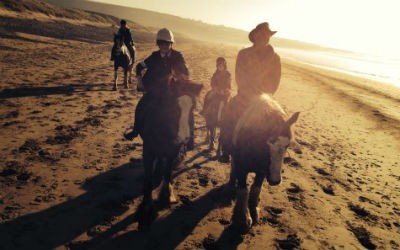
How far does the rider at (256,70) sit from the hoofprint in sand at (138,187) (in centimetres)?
158

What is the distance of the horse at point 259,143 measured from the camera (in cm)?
387

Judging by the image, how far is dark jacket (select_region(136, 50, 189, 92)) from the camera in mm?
4305

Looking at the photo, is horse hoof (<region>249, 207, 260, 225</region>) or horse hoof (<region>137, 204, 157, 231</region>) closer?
horse hoof (<region>137, 204, 157, 231</region>)

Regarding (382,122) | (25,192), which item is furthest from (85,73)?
(382,122)

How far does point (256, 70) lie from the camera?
16.2ft

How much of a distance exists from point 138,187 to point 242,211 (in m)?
1.98

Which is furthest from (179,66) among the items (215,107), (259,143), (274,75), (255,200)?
(215,107)

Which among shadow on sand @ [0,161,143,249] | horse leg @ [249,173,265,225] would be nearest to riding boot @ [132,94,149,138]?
shadow on sand @ [0,161,143,249]

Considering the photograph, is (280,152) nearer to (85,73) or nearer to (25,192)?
(25,192)

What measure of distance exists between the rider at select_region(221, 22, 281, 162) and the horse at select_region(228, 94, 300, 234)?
525 millimetres

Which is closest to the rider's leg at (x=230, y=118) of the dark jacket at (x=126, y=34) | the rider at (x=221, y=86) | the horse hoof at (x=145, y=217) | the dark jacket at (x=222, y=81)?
the horse hoof at (x=145, y=217)

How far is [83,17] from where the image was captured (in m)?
52.7

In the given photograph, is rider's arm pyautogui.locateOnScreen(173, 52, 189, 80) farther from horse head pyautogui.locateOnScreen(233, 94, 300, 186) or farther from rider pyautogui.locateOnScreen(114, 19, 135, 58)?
rider pyautogui.locateOnScreen(114, 19, 135, 58)

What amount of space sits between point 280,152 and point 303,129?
6.92 metres
